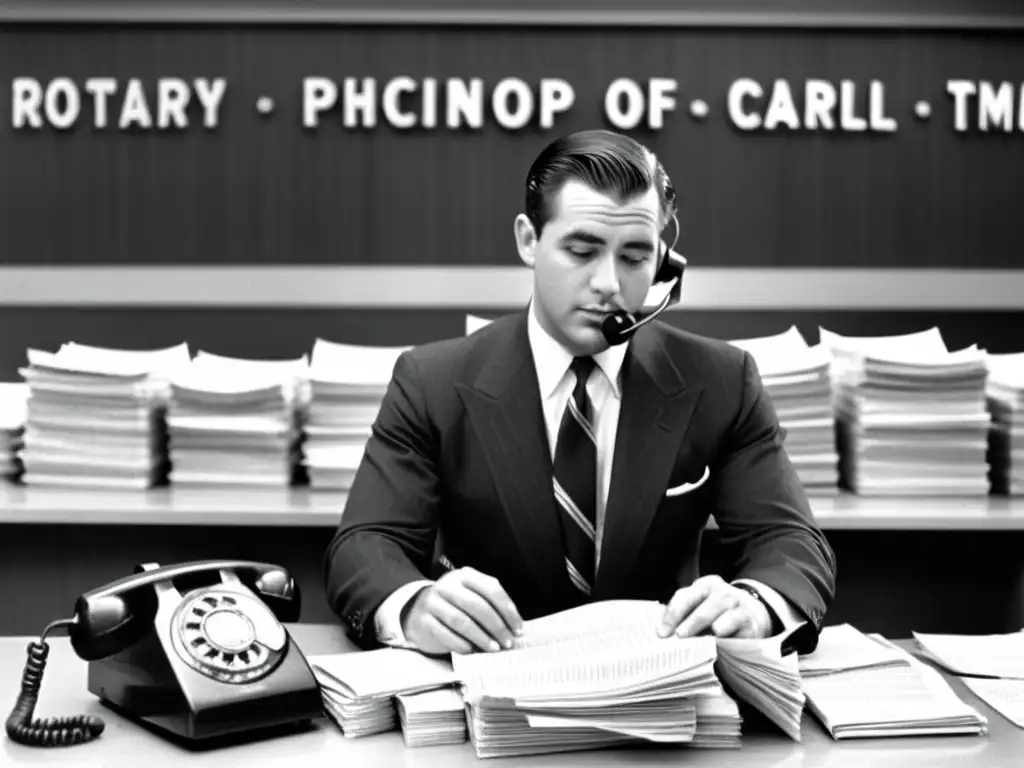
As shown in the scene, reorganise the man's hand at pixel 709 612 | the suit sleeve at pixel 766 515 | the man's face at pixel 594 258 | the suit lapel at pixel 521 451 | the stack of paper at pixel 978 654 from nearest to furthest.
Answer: the man's hand at pixel 709 612, the stack of paper at pixel 978 654, the suit sleeve at pixel 766 515, the man's face at pixel 594 258, the suit lapel at pixel 521 451

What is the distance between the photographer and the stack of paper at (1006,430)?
2533 mm

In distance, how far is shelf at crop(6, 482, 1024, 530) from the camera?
2.38 meters

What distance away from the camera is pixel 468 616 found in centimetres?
143

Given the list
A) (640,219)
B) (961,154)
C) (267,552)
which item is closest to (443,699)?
(640,219)

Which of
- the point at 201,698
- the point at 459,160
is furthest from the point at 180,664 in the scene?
the point at 459,160

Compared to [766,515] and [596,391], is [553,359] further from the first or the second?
[766,515]

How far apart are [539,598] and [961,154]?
1.85 meters

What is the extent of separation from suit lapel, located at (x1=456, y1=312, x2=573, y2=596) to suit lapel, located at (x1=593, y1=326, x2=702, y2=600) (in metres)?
0.08

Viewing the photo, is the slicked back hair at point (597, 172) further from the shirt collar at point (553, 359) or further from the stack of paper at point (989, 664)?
the stack of paper at point (989, 664)

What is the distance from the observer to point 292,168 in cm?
308

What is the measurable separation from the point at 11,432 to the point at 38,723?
4.97 feet

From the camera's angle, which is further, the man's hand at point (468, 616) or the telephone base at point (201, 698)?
the man's hand at point (468, 616)

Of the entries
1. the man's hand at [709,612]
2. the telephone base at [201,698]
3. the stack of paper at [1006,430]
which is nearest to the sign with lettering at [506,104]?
the stack of paper at [1006,430]

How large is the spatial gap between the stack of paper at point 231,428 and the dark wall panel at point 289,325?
493 mm
